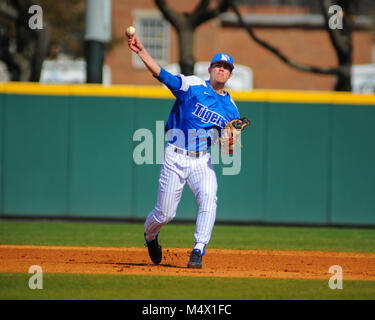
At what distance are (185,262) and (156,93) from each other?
4523 mm

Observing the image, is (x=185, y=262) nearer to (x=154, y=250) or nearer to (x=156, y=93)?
(x=154, y=250)

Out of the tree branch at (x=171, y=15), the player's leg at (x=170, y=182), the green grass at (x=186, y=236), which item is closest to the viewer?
the player's leg at (x=170, y=182)

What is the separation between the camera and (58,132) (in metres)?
10.5

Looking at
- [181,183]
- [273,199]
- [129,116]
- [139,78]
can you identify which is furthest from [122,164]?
[139,78]

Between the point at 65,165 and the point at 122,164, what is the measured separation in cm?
89

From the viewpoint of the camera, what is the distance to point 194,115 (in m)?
5.86

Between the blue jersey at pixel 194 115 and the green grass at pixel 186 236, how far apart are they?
222 cm

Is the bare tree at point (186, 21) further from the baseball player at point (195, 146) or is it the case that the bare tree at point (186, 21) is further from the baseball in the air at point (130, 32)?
the baseball in the air at point (130, 32)

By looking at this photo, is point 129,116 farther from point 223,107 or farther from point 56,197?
point 223,107

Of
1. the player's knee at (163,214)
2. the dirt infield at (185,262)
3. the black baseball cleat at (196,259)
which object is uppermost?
the player's knee at (163,214)

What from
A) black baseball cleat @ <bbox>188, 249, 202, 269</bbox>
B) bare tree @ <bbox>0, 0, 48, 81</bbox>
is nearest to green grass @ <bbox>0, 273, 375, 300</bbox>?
black baseball cleat @ <bbox>188, 249, 202, 269</bbox>

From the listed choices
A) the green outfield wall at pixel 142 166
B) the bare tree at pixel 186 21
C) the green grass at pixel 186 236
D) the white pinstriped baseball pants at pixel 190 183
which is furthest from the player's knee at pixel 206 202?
the bare tree at pixel 186 21

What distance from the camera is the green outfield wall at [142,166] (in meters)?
10.5

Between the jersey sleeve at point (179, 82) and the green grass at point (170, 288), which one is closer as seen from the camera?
the green grass at point (170, 288)
